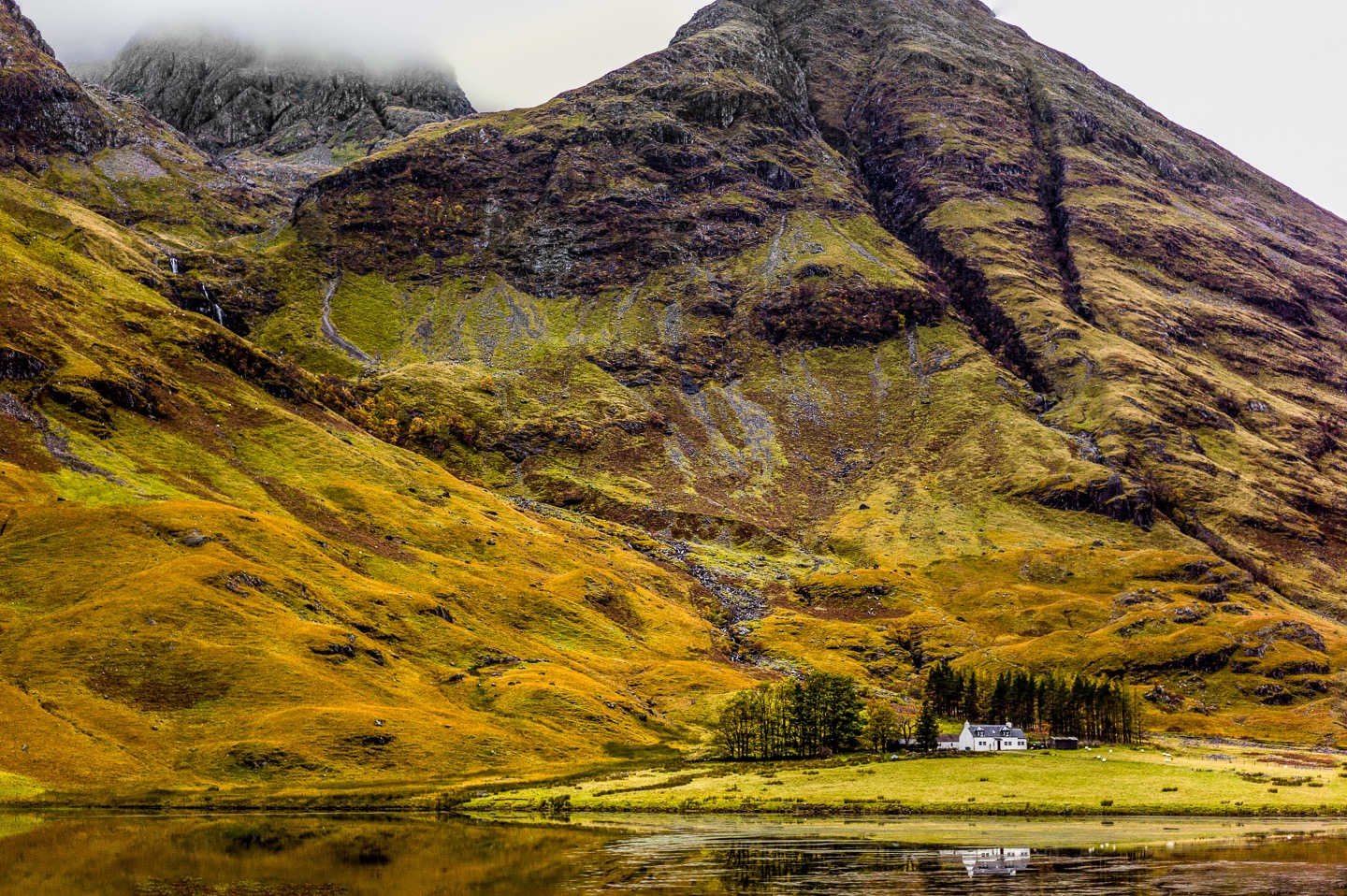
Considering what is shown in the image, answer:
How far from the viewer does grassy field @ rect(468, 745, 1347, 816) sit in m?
107

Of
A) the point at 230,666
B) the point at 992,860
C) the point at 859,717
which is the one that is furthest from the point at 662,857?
the point at 230,666

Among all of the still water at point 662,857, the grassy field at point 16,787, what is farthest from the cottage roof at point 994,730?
the grassy field at point 16,787

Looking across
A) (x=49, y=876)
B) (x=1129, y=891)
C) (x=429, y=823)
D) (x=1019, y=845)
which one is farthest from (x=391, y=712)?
(x=1129, y=891)

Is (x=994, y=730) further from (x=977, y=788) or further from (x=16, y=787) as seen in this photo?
(x=16, y=787)

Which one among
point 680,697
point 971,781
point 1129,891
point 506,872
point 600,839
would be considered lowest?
point 680,697

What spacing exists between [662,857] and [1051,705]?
127434mm

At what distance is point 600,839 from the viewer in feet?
280

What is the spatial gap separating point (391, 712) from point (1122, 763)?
10121 centimetres

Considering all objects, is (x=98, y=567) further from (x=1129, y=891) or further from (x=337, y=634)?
(x=1129, y=891)

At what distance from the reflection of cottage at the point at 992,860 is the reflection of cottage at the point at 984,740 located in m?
83.1

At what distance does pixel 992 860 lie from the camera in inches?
2785

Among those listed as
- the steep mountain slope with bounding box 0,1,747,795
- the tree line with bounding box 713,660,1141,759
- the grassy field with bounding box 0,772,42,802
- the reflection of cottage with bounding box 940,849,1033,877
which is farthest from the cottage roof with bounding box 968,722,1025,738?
the grassy field with bounding box 0,772,42,802

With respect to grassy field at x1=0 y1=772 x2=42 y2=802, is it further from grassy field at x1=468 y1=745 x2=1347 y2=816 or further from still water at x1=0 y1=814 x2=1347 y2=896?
grassy field at x1=468 y1=745 x2=1347 y2=816

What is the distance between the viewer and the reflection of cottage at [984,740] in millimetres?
157375
